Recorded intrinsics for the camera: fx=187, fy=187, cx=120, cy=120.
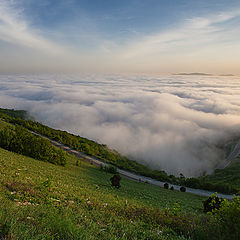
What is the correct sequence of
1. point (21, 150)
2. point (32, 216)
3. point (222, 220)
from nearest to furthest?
point (32, 216) < point (222, 220) < point (21, 150)

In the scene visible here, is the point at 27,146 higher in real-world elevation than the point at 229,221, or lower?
lower

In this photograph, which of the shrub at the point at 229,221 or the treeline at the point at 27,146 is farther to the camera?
the treeline at the point at 27,146

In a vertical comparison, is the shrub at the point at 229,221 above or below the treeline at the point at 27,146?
above

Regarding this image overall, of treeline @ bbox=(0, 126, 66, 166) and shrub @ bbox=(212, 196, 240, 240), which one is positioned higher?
shrub @ bbox=(212, 196, 240, 240)

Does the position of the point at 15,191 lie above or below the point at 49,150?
above

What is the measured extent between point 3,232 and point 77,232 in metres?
1.72

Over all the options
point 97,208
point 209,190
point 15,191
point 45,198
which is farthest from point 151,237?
point 209,190

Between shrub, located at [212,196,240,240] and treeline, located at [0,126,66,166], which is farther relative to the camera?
treeline, located at [0,126,66,166]

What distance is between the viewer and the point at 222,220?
712 centimetres

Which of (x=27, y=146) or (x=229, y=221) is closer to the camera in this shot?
(x=229, y=221)

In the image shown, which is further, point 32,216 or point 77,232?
point 32,216

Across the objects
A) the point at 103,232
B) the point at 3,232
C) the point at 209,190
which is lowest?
the point at 209,190

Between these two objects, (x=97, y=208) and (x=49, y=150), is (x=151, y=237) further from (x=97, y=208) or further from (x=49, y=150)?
(x=49, y=150)

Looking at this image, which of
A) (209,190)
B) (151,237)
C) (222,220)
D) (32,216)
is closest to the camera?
(32,216)
